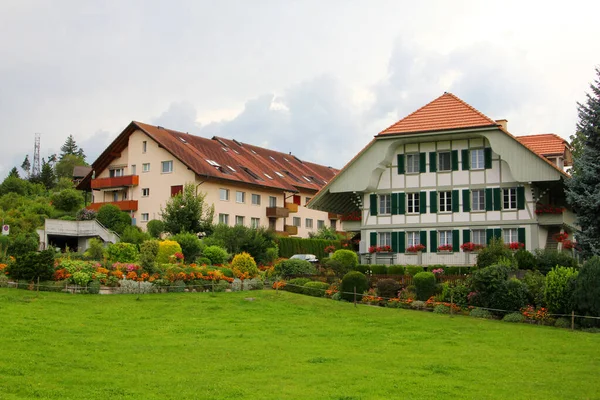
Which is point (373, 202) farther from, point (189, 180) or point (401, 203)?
point (189, 180)

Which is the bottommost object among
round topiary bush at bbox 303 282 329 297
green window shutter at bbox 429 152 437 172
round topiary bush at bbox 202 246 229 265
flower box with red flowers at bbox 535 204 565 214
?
round topiary bush at bbox 303 282 329 297

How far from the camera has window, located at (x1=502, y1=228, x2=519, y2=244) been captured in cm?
4491

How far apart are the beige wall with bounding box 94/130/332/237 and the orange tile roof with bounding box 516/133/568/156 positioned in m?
24.4

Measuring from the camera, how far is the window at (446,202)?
46.9 metres

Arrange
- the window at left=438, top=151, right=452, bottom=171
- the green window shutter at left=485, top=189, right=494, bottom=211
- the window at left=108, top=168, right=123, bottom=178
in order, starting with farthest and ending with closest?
1. the window at left=108, top=168, right=123, bottom=178
2. the window at left=438, top=151, right=452, bottom=171
3. the green window shutter at left=485, top=189, right=494, bottom=211

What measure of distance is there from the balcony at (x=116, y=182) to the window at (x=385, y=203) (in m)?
25.0

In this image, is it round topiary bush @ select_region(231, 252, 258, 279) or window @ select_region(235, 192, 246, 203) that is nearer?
round topiary bush @ select_region(231, 252, 258, 279)

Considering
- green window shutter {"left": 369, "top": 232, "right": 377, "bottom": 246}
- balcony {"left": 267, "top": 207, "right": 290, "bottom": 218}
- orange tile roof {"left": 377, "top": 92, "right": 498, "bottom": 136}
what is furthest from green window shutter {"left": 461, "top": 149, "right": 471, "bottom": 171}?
balcony {"left": 267, "top": 207, "right": 290, "bottom": 218}

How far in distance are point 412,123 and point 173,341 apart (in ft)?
90.9

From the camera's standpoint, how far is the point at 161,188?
6500cm

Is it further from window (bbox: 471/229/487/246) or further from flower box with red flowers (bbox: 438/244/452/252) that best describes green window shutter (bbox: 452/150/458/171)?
flower box with red flowers (bbox: 438/244/452/252)

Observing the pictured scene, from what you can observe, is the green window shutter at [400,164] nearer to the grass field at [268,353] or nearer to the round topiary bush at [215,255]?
the round topiary bush at [215,255]

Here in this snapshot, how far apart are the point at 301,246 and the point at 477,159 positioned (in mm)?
20735

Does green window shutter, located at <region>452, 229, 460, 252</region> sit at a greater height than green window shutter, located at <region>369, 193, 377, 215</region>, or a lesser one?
lesser
